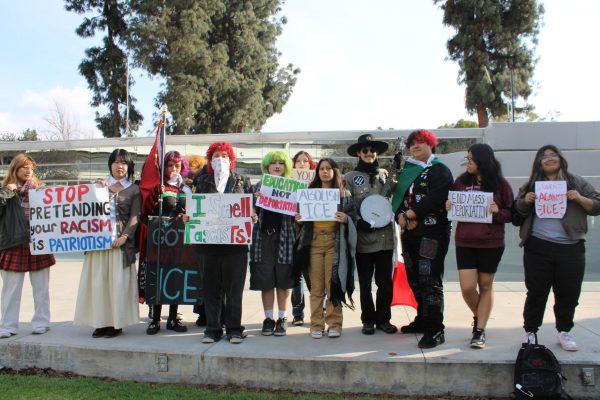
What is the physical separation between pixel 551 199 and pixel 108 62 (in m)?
35.1

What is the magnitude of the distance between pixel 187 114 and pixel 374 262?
2898 centimetres

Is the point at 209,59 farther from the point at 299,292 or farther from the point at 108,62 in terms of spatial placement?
the point at 299,292

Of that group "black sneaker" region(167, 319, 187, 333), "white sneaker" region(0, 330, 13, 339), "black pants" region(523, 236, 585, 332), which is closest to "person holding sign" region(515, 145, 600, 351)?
"black pants" region(523, 236, 585, 332)

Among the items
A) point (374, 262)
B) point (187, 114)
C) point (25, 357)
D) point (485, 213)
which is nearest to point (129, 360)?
point (25, 357)

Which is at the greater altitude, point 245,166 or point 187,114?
point 187,114

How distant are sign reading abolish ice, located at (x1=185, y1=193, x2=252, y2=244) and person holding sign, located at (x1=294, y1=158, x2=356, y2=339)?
21.9 inches

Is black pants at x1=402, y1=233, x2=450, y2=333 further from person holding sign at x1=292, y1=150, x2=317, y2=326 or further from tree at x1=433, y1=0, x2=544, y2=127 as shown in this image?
tree at x1=433, y1=0, x2=544, y2=127

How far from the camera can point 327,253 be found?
5.23 m

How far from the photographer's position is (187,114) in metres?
32.6

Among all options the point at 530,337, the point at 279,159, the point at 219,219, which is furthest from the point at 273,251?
the point at 530,337

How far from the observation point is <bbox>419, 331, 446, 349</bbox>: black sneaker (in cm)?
480

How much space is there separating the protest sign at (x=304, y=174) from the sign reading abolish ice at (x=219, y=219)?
2.97 feet

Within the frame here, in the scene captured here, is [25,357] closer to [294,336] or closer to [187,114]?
[294,336]

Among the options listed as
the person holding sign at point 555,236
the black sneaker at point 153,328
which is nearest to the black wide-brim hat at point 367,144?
the person holding sign at point 555,236
